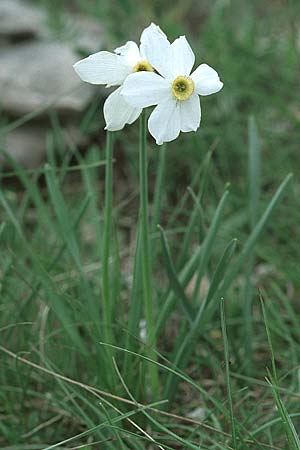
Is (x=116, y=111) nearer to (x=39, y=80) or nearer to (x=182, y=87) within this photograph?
(x=182, y=87)

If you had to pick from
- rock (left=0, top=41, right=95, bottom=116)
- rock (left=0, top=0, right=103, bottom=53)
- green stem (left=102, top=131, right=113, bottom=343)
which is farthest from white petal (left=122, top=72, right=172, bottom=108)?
rock (left=0, top=0, right=103, bottom=53)

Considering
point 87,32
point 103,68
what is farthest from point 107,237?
point 87,32

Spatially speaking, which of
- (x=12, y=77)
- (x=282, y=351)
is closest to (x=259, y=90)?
(x=12, y=77)

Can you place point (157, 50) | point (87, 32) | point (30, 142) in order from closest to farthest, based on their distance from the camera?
1. point (157, 50)
2. point (30, 142)
3. point (87, 32)

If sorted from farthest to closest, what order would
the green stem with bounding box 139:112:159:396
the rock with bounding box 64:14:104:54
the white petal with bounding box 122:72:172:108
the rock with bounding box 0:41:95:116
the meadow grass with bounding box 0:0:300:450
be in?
the rock with bounding box 64:14:104:54 → the rock with bounding box 0:41:95:116 → the meadow grass with bounding box 0:0:300:450 → the green stem with bounding box 139:112:159:396 → the white petal with bounding box 122:72:172:108

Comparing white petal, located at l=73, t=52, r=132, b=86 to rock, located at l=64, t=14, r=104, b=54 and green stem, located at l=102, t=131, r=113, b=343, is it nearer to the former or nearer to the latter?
green stem, located at l=102, t=131, r=113, b=343

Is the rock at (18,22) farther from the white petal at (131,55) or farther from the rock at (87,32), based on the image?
the white petal at (131,55)
